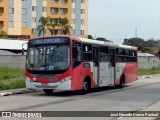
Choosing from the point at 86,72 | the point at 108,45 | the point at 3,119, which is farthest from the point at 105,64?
the point at 3,119

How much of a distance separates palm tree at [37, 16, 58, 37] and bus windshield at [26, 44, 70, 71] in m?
71.6

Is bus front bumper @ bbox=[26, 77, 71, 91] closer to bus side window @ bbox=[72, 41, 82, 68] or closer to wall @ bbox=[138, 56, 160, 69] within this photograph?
bus side window @ bbox=[72, 41, 82, 68]

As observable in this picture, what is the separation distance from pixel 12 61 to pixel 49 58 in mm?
20926

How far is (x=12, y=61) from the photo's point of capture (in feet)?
135

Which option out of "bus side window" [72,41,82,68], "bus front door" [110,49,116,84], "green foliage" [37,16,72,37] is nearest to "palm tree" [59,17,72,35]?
"green foliage" [37,16,72,37]

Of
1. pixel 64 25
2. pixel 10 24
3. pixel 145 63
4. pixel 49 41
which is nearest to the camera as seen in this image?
pixel 49 41

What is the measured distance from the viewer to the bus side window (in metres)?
20.8

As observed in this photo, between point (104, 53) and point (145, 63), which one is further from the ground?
point (104, 53)

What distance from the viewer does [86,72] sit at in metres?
22.2

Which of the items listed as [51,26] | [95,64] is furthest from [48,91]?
[51,26]

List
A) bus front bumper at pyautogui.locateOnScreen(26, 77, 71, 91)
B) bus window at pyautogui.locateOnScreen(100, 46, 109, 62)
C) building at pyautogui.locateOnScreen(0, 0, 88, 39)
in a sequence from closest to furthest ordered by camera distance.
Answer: bus front bumper at pyautogui.locateOnScreen(26, 77, 71, 91), bus window at pyautogui.locateOnScreen(100, 46, 109, 62), building at pyautogui.locateOnScreen(0, 0, 88, 39)

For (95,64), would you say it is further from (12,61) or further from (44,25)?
(44,25)

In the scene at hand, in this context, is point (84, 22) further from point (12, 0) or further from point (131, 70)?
point (131, 70)

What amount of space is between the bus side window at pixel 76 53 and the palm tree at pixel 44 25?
7181cm
